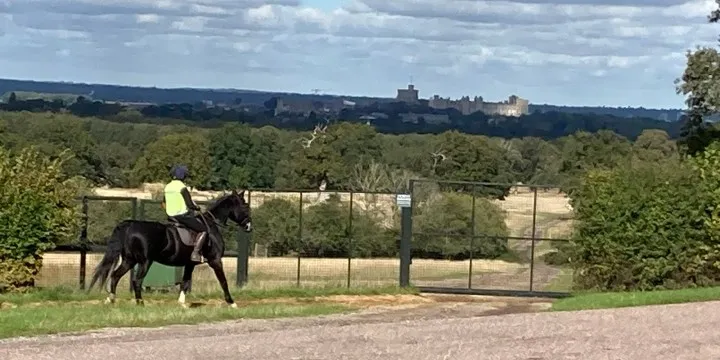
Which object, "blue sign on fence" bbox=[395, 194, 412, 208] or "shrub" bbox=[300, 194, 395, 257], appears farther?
"shrub" bbox=[300, 194, 395, 257]

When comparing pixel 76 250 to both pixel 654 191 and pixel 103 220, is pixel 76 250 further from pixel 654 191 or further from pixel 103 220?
pixel 654 191

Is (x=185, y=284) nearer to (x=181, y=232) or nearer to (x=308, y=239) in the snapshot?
(x=181, y=232)

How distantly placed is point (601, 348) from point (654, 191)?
12.5 m

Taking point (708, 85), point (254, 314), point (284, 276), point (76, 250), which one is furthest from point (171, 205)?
point (708, 85)

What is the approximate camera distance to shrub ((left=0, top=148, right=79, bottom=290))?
78.8 feet

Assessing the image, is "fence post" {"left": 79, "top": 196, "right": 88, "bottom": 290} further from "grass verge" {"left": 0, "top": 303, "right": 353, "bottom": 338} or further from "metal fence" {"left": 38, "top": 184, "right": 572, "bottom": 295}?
"grass verge" {"left": 0, "top": 303, "right": 353, "bottom": 338}

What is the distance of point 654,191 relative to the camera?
2644 centimetres

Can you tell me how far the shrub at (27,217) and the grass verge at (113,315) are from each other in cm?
450

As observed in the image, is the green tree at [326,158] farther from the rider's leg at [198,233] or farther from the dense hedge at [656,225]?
the rider's leg at [198,233]

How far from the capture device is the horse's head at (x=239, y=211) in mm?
20797

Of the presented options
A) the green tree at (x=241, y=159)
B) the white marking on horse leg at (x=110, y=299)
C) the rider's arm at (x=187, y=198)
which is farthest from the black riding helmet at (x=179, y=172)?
the green tree at (x=241, y=159)

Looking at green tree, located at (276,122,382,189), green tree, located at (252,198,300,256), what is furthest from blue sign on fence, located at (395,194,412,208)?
green tree, located at (276,122,382,189)

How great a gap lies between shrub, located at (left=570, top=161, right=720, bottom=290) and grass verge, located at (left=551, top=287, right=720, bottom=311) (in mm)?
2977

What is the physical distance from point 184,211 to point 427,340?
6.65 m
